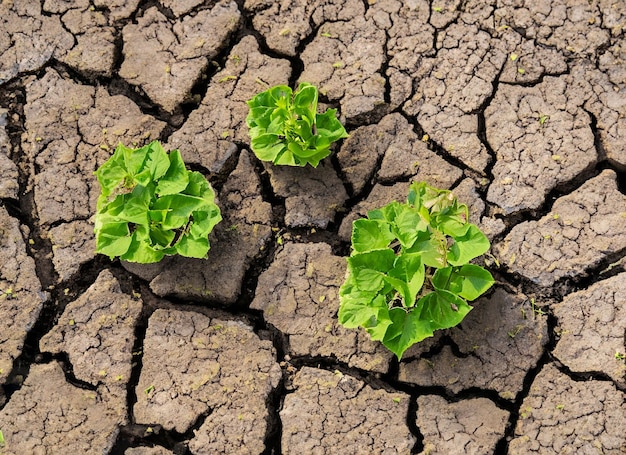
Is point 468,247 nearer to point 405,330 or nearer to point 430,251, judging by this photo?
point 430,251

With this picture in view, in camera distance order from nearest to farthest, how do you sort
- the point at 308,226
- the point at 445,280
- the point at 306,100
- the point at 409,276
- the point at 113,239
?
the point at 409,276 → the point at 445,280 → the point at 113,239 → the point at 306,100 → the point at 308,226

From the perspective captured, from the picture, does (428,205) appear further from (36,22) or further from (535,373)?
(36,22)

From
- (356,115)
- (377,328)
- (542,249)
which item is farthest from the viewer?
(356,115)

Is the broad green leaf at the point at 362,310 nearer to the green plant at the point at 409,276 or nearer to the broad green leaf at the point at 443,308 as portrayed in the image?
the green plant at the point at 409,276

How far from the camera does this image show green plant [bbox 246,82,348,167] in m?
3.30

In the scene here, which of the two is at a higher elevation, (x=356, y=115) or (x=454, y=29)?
(x=454, y=29)

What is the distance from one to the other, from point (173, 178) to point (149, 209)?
6.3 inches

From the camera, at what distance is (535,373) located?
10.6ft

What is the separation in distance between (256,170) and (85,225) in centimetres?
80

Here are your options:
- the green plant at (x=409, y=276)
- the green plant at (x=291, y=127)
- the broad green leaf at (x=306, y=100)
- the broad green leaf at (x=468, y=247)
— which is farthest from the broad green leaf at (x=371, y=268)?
the broad green leaf at (x=306, y=100)

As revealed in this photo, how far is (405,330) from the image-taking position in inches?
121

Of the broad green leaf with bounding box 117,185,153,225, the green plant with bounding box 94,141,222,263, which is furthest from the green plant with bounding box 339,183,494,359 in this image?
the broad green leaf with bounding box 117,185,153,225

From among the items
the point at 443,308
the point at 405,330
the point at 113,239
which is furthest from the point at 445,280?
the point at 113,239

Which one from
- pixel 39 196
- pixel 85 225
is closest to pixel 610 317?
pixel 85 225
